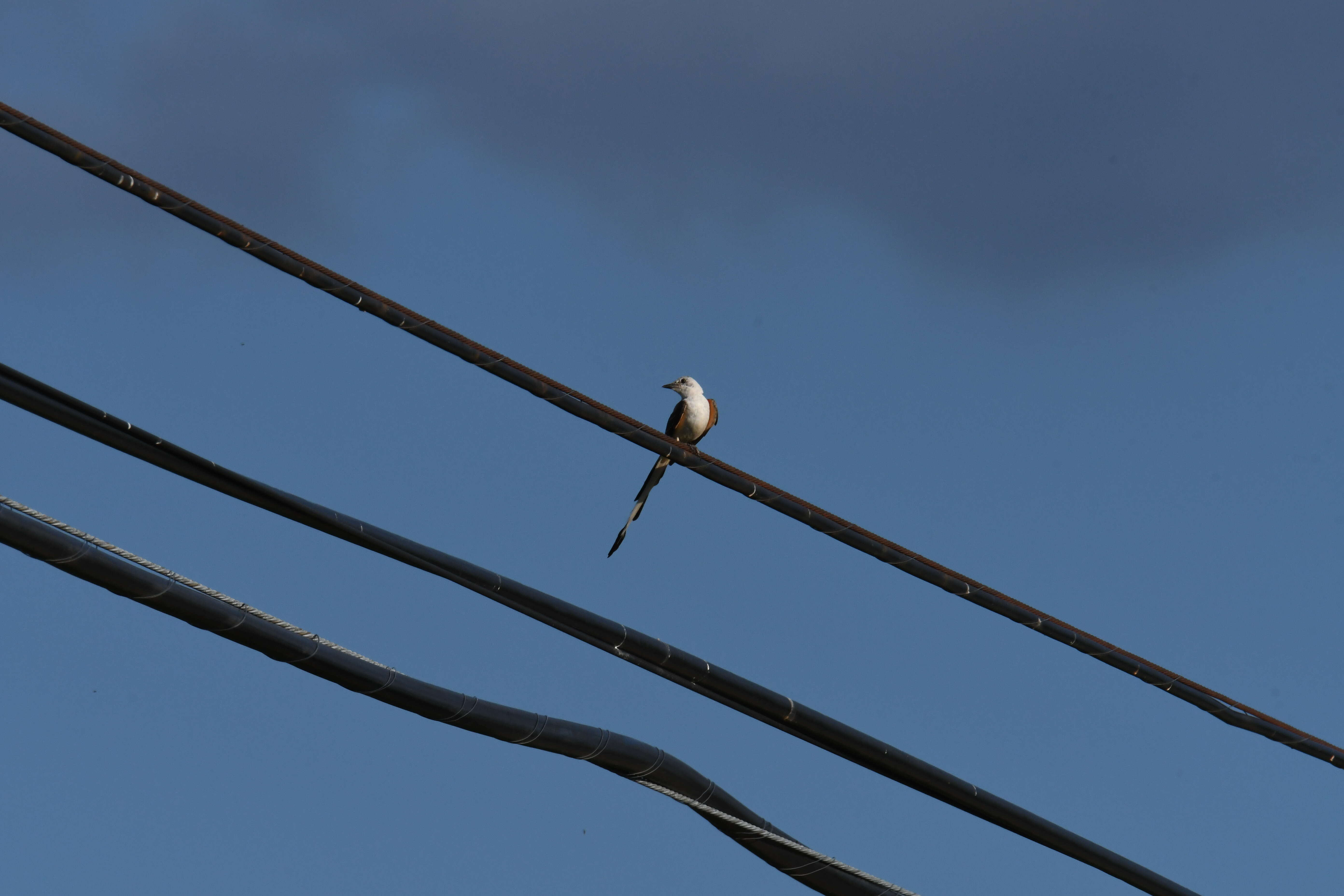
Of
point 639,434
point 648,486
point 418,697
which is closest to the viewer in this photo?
point 418,697

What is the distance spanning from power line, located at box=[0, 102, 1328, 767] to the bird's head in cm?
864

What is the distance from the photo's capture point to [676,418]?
16438 millimetres

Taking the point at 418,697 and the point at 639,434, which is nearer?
the point at 418,697

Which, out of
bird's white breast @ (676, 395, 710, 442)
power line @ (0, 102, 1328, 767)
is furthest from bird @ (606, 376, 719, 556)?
power line @ (0, 102, 1328, 767)

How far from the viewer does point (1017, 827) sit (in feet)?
23.7

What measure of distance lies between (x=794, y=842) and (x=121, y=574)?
3.28 m

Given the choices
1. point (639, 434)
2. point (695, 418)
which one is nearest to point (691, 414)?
point (695, 418)

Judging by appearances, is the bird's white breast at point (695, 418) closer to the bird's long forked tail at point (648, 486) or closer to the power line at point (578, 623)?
the bird's long forked tail at point (648, 486)

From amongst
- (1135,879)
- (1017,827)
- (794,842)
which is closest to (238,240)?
(794,842)

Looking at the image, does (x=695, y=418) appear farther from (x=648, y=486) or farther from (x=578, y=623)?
(x=578, y=623)

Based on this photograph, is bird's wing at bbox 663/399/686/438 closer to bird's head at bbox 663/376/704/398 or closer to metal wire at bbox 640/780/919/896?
bird's head at bbox 663/376/704/398

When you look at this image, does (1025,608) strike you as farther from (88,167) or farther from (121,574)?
(88,167)

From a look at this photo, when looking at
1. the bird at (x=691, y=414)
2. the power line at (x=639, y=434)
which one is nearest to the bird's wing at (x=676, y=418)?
the bird at (x=691, y=414)

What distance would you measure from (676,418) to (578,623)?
32.5 ft
